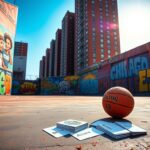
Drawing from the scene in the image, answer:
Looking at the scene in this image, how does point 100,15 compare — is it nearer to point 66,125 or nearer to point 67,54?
point 67,54

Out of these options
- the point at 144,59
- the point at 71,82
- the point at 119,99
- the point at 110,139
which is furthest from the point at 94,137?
the point at 71,82

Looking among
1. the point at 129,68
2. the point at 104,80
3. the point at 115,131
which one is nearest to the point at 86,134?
the point at 115,131

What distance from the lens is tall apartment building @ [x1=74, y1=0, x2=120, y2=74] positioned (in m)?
77.7

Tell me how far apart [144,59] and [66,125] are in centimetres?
2802

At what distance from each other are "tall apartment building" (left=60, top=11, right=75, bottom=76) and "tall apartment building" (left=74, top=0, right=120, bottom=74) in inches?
339

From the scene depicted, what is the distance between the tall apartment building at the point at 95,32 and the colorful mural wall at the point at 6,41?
1808 inches

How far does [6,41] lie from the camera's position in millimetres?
31281

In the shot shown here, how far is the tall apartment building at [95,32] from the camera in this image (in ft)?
255

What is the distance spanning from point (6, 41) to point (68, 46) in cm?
6817

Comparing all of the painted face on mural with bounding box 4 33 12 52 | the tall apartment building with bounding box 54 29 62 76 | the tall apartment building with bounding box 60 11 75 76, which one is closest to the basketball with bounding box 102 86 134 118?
the painted face on mural with bounding box 4 33 12 52

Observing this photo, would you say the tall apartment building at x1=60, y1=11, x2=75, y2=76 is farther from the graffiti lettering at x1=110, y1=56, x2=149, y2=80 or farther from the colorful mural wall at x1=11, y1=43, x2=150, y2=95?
the graffiti lettering at x1=110, y1=56, x2=149, y2=80

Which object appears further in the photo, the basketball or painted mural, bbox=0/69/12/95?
painted mural, bbox=0/69/12/95

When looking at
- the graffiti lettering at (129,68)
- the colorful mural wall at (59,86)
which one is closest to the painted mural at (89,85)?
the colorful mural wall at (59,86)

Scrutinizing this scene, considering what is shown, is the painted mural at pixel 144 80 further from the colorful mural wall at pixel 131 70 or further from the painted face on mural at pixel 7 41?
the painted face on mural at pixel 7 41
